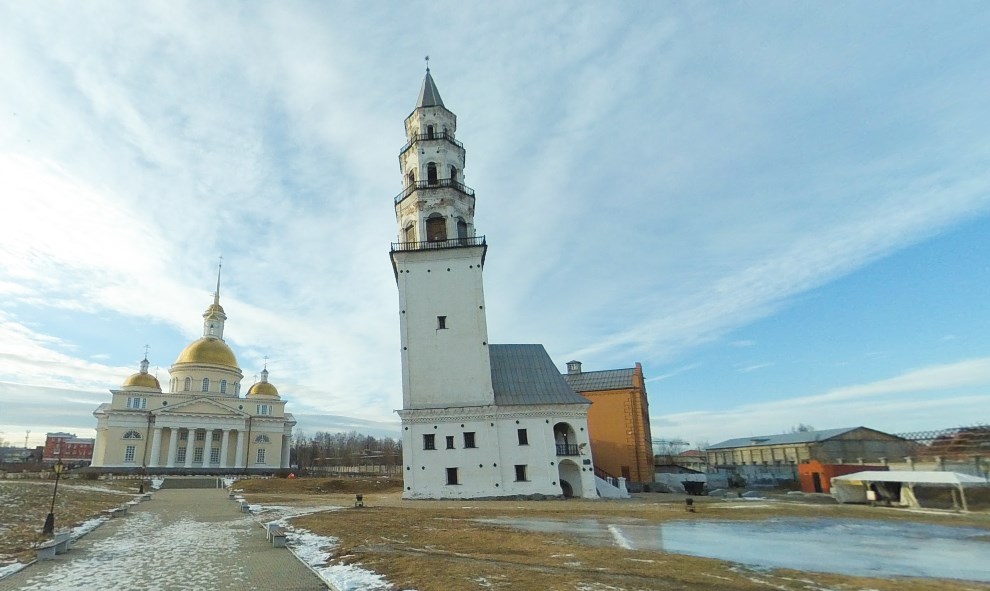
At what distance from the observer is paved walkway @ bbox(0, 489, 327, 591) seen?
9.55 metres

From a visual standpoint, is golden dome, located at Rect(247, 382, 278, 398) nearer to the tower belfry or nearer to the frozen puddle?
the tower belfry

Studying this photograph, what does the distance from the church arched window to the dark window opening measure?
14381 millimetres

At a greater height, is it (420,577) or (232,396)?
(232,396)

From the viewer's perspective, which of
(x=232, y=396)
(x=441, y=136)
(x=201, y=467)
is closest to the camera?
(x=441, y=136)

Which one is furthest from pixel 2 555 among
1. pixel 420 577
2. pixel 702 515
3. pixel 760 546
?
pixel 702 515

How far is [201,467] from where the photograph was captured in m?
60.1

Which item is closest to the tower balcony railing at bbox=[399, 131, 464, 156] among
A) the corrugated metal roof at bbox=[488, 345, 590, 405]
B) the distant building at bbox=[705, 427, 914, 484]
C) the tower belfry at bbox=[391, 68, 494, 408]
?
the tower belfry at bbox=[391, 68, 494, 408]

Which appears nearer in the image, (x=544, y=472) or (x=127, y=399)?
(x=544, y=472)

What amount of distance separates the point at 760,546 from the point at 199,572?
1269 centimetres

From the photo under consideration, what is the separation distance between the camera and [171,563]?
11.3m

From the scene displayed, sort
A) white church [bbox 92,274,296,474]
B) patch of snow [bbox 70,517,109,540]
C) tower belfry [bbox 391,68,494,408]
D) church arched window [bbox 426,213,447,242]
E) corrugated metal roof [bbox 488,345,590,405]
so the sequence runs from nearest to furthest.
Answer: patch of snow [bbox 70,517,109,540] → tower belfry [bbox 391,68,494,408] → corrugated metal roof [bbox 488,345,590,405] → church arched window [bbox 426,213,447,242] → white church [bbox 92,274,296,474]

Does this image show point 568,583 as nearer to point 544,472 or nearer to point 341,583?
point 341,583

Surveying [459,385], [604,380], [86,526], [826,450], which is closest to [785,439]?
[826,450]

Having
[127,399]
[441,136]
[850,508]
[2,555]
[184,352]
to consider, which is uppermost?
[441,136]
